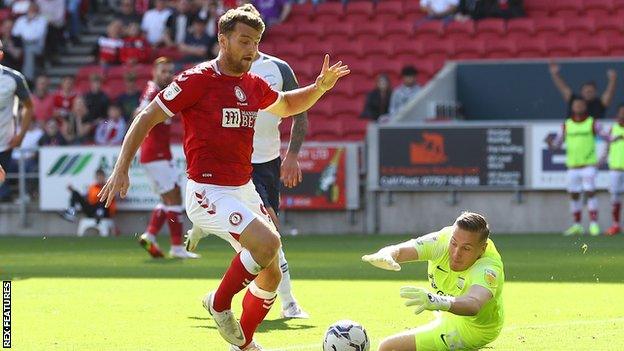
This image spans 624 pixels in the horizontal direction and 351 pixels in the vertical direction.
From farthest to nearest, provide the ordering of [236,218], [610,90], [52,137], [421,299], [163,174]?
[52,137], [610,90], [163,174], [236,218], [421,299]

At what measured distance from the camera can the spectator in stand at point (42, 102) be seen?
24.6 metres

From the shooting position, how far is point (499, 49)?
985 inches

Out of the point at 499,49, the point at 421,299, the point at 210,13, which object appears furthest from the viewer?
the point at 210,13

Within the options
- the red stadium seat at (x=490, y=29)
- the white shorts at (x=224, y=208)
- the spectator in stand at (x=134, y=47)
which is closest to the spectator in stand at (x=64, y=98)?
A: the spectator in stand at (x=134, y=47)

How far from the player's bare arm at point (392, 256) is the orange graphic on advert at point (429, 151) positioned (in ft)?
44.4

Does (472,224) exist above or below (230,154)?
below

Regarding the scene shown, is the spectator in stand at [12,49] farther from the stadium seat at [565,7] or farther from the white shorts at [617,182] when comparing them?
the white shorts at [617,182]

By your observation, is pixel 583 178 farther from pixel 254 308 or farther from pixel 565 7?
pixel 254 308

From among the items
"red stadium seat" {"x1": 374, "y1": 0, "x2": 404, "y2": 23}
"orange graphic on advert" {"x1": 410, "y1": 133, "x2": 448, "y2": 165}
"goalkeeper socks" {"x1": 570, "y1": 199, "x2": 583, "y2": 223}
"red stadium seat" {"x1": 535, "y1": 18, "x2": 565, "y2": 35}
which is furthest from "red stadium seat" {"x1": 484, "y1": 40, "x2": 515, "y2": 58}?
"goalkeeper socks" {"x1": 570, "y1": 199, "x2": 583, "y2": 223}

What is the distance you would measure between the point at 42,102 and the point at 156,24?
9.59 feet

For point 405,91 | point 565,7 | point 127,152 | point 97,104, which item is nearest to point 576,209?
point 405,91

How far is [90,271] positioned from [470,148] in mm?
8177

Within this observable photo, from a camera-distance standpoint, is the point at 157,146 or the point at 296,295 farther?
the point at 157,146

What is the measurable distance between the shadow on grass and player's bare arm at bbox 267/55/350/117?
17.2 feet
